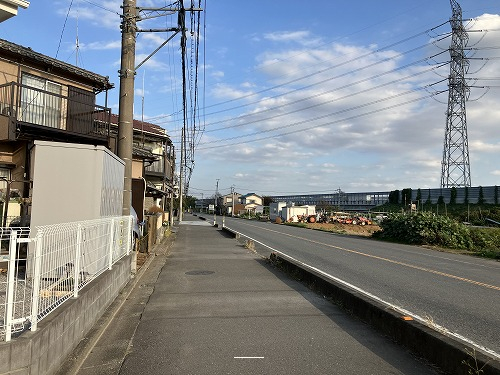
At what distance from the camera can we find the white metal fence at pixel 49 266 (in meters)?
3.76

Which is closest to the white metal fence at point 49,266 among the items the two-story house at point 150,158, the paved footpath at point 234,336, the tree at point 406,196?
the paved footpath at point 234,336

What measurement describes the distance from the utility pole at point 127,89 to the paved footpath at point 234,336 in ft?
10.4

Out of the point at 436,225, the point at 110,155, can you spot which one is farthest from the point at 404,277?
the point at 436,225

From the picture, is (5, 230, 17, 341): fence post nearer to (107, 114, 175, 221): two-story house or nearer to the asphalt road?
the asphalt road

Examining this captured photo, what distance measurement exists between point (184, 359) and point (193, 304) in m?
3.02

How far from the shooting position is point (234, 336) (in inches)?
235

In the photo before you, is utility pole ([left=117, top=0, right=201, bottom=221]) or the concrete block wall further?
utility pole ([left=117, top=0, right=201, bottom=221])

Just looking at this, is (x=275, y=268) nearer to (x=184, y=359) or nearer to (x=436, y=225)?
(x=184, y=359)

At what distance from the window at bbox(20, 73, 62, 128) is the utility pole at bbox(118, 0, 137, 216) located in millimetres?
4724

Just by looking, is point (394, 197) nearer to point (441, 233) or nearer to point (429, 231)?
point (429, 231)

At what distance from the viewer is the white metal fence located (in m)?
3.76

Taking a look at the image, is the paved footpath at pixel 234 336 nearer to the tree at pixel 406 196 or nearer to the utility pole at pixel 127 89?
the utility pole at pixel 127 89

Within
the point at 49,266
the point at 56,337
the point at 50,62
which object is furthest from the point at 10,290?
the point at 50,62

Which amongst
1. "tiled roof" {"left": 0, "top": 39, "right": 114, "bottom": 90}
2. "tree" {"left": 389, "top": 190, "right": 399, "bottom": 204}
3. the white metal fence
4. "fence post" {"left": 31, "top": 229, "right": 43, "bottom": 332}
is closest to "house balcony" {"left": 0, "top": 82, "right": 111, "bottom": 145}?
"tiled roof" {"left": 0, "top": 39, "right": 114, "bottom": 90}
